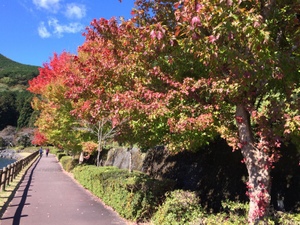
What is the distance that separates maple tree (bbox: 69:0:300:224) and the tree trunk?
16 mm

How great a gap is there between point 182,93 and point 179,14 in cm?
136

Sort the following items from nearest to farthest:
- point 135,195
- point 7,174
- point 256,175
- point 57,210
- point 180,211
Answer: point 256,175, point 180,211, point 135,195, point 57,210, point 7,174

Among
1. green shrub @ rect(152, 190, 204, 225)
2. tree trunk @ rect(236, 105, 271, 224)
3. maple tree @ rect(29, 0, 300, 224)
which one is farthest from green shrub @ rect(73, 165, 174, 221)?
tree trunk @ rect(236, 105, 271, 224)

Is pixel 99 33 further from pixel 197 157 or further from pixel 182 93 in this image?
pixel 197 157

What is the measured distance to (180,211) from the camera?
20.5ft

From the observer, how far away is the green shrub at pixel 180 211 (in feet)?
19.6

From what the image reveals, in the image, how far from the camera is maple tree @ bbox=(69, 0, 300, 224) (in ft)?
12.6

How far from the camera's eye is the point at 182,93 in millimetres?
4953

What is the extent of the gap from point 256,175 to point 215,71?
74.2 inches

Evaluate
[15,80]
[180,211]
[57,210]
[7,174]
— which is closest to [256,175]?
[180,211]

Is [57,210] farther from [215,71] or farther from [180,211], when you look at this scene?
[215,71]

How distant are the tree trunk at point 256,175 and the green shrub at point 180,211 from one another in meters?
1.28

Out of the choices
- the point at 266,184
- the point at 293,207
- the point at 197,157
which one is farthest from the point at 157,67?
the point at 197,157

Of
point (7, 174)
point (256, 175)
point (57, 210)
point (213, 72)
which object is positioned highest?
point (213, 72)
